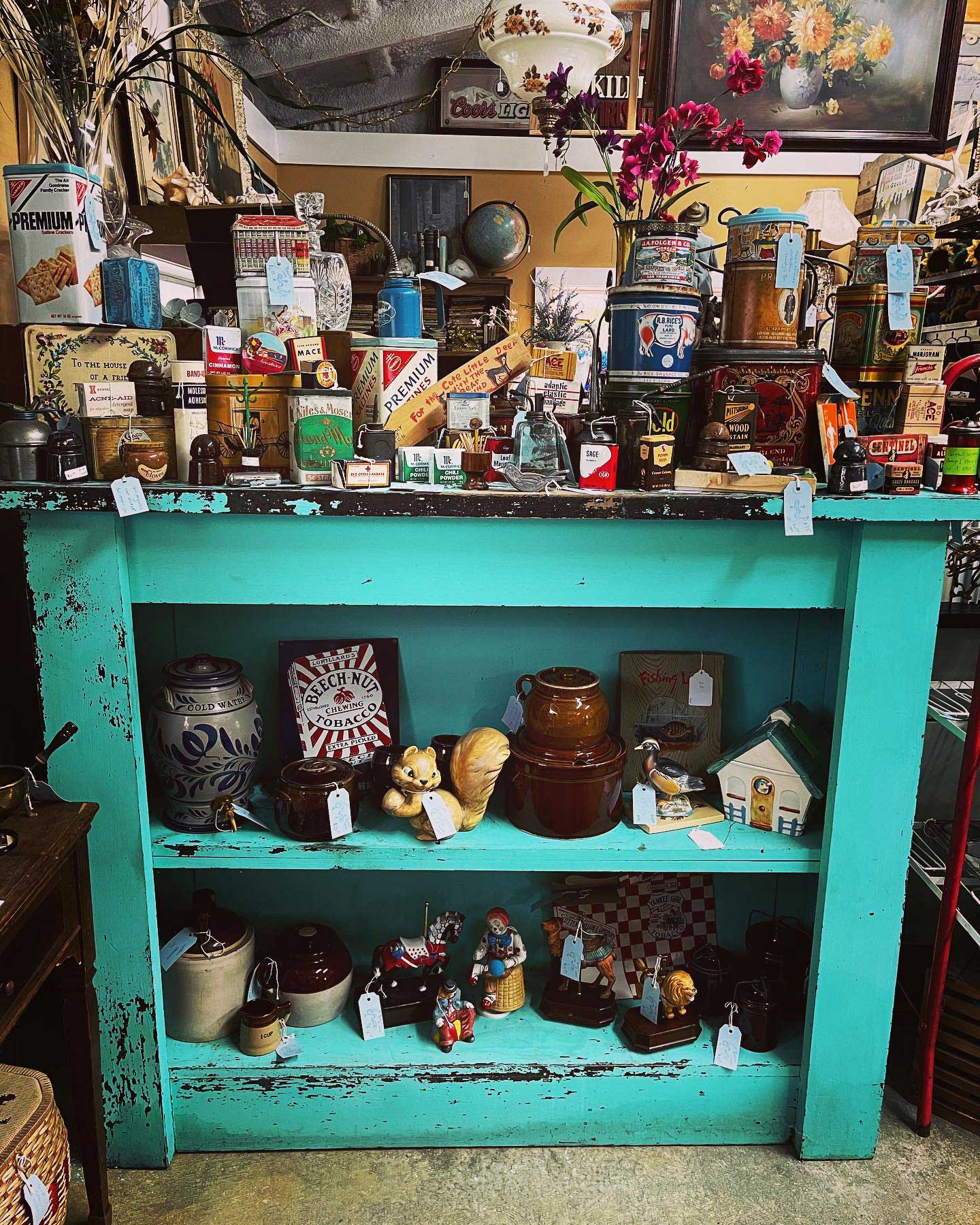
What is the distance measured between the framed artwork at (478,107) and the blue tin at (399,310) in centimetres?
414

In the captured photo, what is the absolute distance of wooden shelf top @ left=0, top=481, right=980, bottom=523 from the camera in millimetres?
1421

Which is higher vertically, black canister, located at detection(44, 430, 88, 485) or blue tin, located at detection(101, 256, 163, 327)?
blue tin, located at detection(101, 256, 163, 327)

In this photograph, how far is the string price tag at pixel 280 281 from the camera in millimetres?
1519

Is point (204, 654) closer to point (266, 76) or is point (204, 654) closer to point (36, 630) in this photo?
point (36, 630)

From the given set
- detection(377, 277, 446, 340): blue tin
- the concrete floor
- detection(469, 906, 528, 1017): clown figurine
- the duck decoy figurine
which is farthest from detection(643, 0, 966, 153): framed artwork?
the concrete floor

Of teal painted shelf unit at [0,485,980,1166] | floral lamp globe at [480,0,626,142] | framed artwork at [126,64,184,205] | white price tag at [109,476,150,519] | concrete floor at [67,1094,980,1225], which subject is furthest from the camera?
framed artwork at [126,64,184,205]

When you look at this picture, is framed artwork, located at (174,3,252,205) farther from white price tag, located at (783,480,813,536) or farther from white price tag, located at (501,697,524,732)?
white price tag, located at (783,480,813,536)

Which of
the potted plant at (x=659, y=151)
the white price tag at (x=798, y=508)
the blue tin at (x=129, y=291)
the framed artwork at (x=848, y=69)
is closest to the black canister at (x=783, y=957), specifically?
the white price tag at (x=798, y=508)

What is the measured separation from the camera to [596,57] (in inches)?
84.2

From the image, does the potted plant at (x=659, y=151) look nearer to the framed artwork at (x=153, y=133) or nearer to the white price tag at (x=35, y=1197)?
the framed artwork at (x=153, y=133)

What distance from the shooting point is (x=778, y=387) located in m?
1.56

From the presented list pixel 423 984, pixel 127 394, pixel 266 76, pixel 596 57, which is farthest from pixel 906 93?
pixel 423 984

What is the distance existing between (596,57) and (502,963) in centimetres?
206

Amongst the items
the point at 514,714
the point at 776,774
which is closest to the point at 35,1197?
the point at 514,714
